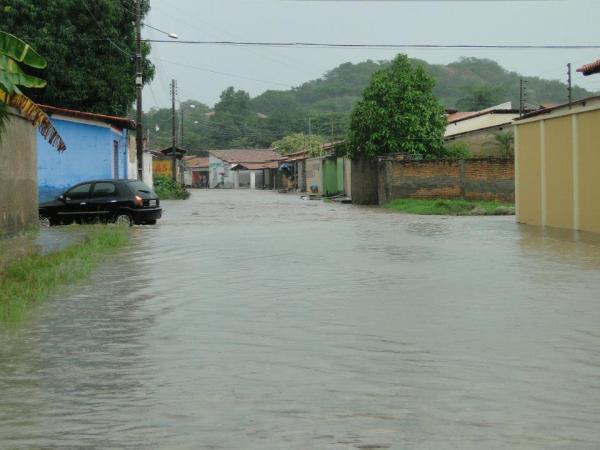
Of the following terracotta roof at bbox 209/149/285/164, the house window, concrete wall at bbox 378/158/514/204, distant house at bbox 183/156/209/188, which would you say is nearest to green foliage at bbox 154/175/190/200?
the house window

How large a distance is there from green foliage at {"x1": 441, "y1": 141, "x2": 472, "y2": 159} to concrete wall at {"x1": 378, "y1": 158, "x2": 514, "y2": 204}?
1.41 m

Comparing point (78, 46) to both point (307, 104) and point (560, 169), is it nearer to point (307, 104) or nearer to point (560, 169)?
point (560, 169)

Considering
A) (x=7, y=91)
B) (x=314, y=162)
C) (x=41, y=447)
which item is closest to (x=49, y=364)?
(x=41, y=447)

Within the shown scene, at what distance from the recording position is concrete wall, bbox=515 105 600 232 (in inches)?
819

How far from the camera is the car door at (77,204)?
24.6m

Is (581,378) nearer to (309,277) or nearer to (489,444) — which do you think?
(489,444)

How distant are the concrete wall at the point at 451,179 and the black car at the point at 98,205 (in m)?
17.0

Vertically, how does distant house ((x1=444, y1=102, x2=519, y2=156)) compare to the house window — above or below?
above

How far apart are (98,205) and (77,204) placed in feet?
2.02

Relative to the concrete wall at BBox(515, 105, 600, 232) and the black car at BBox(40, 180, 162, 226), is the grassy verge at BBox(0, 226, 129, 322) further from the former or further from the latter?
the concrete wall at BBox(515, 105, 600, 232)

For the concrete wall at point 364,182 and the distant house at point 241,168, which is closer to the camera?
the concrete wall at point 364,182

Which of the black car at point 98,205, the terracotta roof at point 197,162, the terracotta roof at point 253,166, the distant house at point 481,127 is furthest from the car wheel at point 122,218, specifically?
the terracotta roof at point 197,162

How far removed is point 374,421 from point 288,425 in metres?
0.51

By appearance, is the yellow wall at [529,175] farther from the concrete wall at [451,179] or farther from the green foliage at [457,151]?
the green foliage at [457,151]
